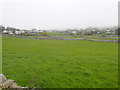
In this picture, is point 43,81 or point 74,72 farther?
point 74,72

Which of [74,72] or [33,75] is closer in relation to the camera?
[33,75]

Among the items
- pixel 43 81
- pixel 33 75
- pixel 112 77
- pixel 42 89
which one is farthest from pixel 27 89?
pixel 112 77

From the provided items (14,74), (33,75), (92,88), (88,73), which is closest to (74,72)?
(88,73)

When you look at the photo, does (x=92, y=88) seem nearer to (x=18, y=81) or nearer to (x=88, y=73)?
(x=88, y=73)

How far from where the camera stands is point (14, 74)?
15.4 ft

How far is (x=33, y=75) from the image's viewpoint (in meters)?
4.61

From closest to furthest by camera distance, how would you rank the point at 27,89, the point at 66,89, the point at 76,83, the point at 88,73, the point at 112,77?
the point at 27,89 < the point at 66,89 < the point at 76,83 < the point at 112,77 < the point at 88,73

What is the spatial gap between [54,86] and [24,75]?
165cm

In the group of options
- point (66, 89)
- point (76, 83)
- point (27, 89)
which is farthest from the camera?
point (76, 83)

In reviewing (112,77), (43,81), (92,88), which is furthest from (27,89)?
(112,77)

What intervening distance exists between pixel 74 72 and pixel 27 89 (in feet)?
8.17

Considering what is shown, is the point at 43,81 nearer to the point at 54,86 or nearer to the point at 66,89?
the point at 54,86

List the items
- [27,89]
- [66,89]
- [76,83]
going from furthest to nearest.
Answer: [76,83], [66,89], [27,89]

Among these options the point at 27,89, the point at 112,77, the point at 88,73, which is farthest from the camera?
the point at 88,73
